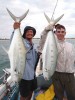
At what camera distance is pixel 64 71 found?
4301 mm

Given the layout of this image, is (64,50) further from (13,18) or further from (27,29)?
(13,18)

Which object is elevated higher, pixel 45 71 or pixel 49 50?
pixel 49 50

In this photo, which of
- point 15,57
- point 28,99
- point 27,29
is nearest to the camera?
point 15,57

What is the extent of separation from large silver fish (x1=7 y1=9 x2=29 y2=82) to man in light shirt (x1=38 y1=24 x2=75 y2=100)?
94cm

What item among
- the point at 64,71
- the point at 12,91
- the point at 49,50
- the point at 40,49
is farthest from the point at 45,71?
the point at 12,91

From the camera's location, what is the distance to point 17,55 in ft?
11.1

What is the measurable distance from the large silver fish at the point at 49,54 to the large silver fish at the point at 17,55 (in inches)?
13.2

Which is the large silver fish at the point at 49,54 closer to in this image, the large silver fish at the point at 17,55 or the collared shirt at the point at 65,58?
the large silver fish at the point at 17,55

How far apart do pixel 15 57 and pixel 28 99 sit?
1.22 meters

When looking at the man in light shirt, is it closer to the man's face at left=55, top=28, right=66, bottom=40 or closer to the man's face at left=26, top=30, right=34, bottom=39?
the man's face at left=55, top=28, right=66, bottom=40

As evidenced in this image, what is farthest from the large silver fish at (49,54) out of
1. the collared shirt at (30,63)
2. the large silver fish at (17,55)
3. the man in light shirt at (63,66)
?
the man in light shirt at (63,66)

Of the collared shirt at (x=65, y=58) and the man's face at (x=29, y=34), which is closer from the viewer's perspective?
the man's face at (x=29, y=34)

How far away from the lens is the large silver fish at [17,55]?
10.9 feet

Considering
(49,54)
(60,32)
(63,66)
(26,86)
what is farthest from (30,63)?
(60,32)
